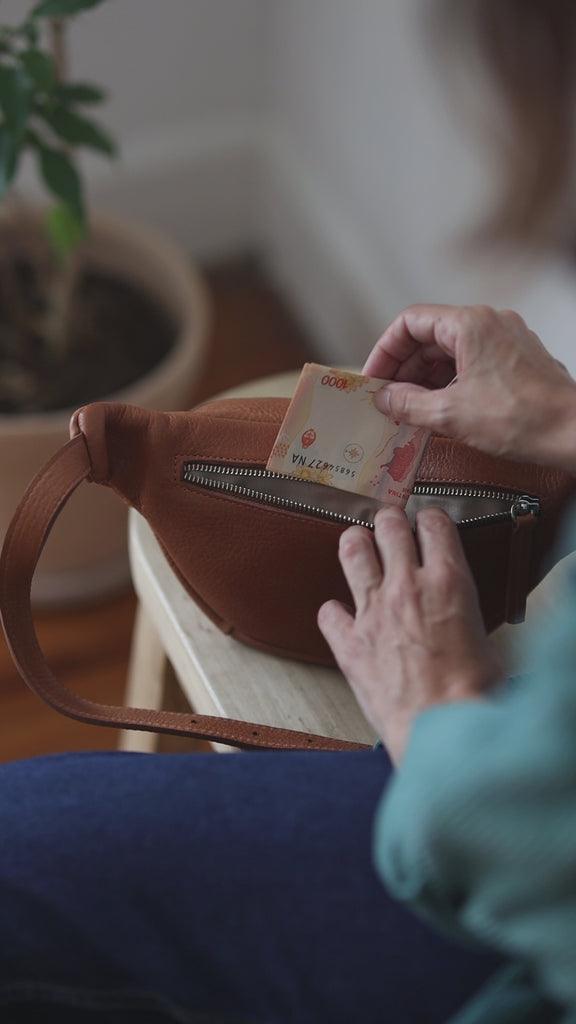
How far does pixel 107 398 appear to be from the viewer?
123 centimetres

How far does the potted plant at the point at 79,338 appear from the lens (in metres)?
1.12

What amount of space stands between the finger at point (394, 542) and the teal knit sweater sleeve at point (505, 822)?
0.14m

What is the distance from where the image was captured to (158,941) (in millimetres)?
563

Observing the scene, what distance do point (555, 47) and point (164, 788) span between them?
43 cm

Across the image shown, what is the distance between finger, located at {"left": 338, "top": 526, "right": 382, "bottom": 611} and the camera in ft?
2.05

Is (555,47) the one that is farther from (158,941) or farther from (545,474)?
(158,941)

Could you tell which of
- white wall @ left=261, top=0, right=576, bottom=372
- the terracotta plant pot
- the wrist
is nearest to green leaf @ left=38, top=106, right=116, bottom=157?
the terracotta plant pot

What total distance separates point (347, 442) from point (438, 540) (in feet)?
0.31

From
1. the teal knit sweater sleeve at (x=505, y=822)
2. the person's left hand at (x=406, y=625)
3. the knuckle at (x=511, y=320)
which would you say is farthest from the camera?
the knuckle at (x=511, y=320)

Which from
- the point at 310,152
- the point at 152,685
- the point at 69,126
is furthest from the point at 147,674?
the point at 310,152

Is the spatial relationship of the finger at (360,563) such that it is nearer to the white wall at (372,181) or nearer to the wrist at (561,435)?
the wrist at (561,435)

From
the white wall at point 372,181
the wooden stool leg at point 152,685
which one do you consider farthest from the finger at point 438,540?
the white wall at point 372,181

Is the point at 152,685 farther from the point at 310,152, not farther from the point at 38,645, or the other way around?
the point at 310,152

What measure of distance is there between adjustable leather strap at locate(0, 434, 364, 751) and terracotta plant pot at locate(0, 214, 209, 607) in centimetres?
43
